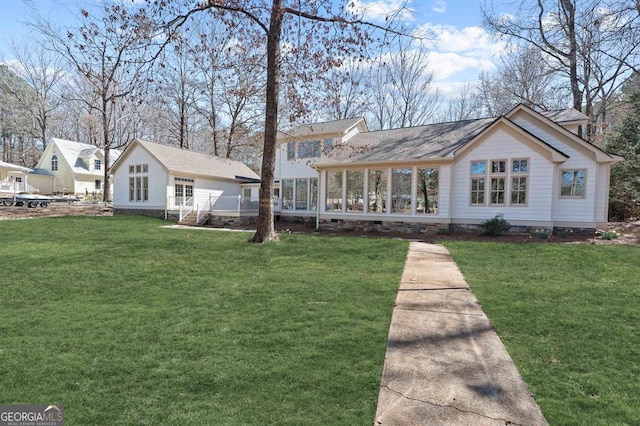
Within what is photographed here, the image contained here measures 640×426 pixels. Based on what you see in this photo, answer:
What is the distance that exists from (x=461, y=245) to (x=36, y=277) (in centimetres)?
999

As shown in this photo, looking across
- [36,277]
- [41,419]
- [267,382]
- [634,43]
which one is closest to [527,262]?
[267,382]

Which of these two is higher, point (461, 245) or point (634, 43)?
point (634, 43)

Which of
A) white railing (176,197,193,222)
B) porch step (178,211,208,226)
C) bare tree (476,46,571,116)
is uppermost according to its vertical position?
bare tree (476,46,571,116)

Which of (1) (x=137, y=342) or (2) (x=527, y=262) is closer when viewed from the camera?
(1) (x=137, y=342)

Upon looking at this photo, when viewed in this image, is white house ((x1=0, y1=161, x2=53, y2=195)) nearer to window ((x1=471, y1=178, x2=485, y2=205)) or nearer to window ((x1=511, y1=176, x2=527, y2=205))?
window ((x1=471, y1=178, x2=485, y2=205))

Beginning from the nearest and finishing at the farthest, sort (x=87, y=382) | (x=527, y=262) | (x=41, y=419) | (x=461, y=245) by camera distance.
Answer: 1. (x=41, y=419)
2. (x=87, y=382)
3. (x=527, y=262)
4. (x=461, y=245)

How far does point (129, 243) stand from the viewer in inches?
400

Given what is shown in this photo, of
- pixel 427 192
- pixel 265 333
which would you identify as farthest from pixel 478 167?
pixel 265 333

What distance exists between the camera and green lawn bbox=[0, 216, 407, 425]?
8.39 feet

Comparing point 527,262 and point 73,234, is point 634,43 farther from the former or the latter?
point 73,234

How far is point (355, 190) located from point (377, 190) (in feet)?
3.53

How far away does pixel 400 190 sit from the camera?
15031 millimetres

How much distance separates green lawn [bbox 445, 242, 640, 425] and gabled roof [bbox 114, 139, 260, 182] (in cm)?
1684

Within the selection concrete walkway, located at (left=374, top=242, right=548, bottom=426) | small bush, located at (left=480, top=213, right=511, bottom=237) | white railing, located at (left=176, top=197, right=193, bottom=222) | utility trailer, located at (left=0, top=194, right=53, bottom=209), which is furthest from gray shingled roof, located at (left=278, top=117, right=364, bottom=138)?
utility trailer, located at (left=0, top=194, right=53, bottom=209)
